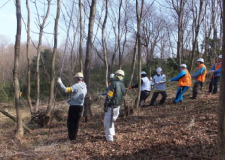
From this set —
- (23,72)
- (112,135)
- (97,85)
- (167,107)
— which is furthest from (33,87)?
(112,135)

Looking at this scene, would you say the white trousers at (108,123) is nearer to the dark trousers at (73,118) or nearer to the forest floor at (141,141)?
the forest floor at (141,141)

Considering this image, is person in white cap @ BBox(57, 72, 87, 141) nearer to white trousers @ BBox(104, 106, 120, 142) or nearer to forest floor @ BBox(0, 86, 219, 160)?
forest floor @ BBox(0, 86, 219, 160)

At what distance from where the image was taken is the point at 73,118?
243 inches

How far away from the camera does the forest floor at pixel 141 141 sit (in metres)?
4.88

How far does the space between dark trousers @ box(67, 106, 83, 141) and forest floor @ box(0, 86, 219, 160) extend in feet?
0.87

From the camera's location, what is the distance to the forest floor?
488cm

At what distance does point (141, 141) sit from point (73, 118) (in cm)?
198

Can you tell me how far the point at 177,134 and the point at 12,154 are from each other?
13.6 ft

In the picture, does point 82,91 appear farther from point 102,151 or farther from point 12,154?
point 12,154

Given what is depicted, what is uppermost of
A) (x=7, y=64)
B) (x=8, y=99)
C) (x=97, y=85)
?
(x=7, y=64)

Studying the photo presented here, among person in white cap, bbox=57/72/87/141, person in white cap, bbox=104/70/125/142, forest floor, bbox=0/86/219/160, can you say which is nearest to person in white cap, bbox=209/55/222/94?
forest floor, bbox=0/86/219/160

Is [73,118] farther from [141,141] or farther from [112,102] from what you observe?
[141,141]

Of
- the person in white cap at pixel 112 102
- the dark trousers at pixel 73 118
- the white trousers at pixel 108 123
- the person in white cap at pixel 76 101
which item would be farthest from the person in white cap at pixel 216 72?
the dark trousers at pixel 73 118

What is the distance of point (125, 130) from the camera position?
22.3 ft
